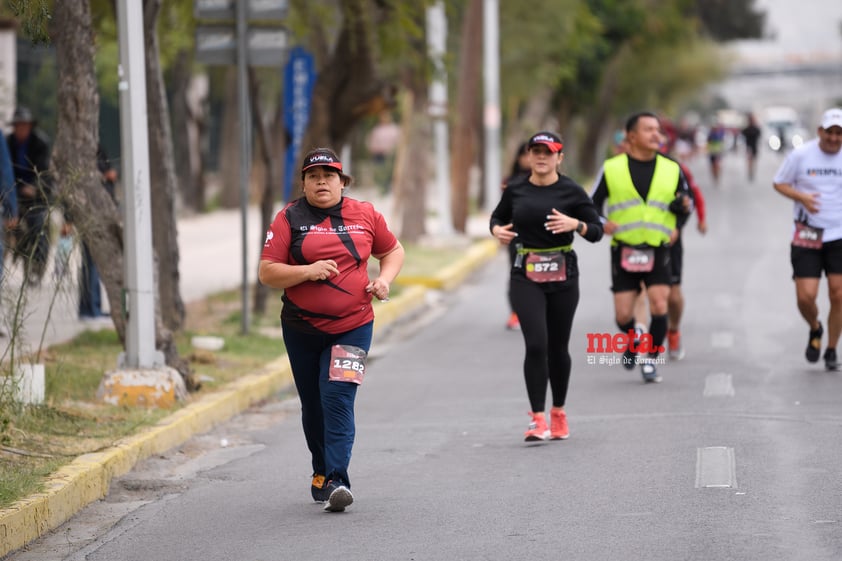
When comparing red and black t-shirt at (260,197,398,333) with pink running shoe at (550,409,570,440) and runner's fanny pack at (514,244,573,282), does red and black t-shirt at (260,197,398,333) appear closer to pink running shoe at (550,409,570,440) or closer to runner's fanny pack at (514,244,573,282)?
runner's fanny pack at (514,244,573,282)

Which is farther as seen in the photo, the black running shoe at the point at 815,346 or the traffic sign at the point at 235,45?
the traffic sign at the point at 235,45

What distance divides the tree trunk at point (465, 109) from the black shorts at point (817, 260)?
1547cm

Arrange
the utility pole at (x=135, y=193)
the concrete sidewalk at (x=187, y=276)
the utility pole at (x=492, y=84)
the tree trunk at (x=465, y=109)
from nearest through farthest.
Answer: the concrete sidewalk at (x=187, y=276) → the utility pole at (x=135, y=193) → the tree trunk at (x=465, y=109) → the utility pole at (x=492, y=84)

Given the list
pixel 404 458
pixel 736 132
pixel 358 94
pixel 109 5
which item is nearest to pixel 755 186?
pixel 358 94

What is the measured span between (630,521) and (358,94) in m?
10.7

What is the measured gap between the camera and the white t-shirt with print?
11305mm

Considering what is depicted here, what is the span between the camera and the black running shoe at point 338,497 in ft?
24.7

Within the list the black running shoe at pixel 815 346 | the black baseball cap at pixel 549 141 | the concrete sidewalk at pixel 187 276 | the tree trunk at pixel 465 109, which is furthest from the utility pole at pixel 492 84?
the black baseball cap at pixel 549 141

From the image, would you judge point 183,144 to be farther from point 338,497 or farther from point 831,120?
point 338,497

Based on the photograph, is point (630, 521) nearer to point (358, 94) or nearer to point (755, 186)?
point (358, 94)

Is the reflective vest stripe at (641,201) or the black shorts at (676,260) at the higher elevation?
the reflective vest stripe at (641,201)

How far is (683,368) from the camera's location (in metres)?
12.4

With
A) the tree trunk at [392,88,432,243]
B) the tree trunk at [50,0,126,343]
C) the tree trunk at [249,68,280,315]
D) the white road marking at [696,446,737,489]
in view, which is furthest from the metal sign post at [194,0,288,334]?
the tree trunk at [392,88,432,243]

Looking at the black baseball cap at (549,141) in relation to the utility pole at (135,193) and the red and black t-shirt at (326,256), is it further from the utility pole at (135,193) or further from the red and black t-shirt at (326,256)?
the utility pole at (135,193)
